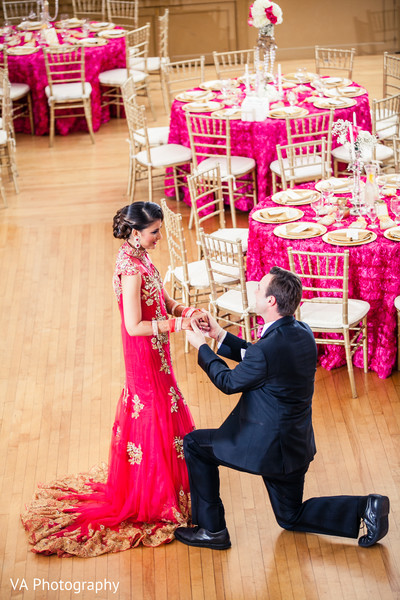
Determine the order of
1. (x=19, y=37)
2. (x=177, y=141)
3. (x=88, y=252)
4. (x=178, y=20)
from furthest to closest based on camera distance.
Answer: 1. (x=178, y=20)
2. (x=19, y=37)
3. (x=177, y=141)
4. (x=88, y=252)

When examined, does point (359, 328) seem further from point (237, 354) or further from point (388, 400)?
point (237, 354)

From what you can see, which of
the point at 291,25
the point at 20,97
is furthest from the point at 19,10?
the point at 291,25

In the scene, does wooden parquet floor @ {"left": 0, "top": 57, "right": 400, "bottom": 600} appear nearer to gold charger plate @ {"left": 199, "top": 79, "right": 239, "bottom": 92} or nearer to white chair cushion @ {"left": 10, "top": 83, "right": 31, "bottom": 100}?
gold charger plate @ {"left": 199, "top": 79, "right": 239, "bottom": 92}

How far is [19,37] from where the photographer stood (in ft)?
34.4

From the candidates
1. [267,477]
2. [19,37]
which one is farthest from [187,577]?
[19,37]

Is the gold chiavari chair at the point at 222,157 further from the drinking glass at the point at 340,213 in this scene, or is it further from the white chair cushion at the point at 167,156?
the drinking glass at the point at 340,213

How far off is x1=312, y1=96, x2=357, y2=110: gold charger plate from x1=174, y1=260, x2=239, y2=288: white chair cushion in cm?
265

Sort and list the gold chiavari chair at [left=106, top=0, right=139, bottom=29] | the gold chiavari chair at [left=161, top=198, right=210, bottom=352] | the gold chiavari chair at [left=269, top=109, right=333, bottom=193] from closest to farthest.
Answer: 1. the gold chiavari chair at [left=161, top=198, right=210, bottom=352]
2. the gold chiavari chair at [left=269, top=109, right=333, bottom=193]
3. the gold chiavari chair at [left=106, top=0, right=139, bottom=29]

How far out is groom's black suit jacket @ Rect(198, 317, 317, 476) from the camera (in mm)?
3344

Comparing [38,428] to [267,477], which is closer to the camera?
[267,477]

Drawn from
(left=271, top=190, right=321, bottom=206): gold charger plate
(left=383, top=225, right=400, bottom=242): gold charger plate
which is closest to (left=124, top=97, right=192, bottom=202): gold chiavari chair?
(left=271, top=190, right=321, bottom=206): gold charger plate

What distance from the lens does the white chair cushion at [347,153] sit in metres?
7.53

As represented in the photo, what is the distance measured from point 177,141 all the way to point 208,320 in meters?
4.69

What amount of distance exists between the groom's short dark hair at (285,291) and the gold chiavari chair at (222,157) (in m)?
3.85
